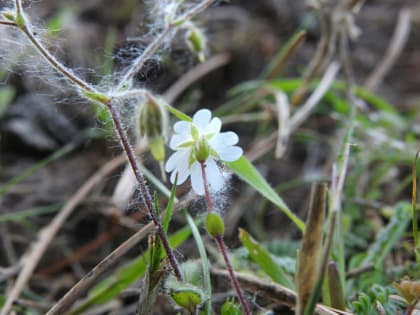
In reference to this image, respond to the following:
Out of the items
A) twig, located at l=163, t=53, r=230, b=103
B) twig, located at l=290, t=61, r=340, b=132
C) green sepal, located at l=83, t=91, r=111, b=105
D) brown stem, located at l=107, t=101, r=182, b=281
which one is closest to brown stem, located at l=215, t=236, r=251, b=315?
brown stem, located at l=107, t=101, r=182, b=281

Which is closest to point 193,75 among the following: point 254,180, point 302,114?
point 302,114

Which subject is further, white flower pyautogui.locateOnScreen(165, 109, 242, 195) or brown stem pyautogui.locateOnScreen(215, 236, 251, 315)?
white flower pyautogui.locateOnScreen(165, 109, 242, 195)

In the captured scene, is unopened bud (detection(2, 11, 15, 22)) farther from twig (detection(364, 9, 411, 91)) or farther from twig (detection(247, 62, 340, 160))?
twig (detection(364, 9, 411, 91))

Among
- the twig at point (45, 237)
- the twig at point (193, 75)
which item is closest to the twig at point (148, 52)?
the twig at point (45, 237)

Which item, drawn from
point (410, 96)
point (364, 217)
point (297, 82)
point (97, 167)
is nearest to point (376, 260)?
point (364, 217)

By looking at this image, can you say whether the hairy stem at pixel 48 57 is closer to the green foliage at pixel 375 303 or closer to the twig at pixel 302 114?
the green foliage at pixel 375 303

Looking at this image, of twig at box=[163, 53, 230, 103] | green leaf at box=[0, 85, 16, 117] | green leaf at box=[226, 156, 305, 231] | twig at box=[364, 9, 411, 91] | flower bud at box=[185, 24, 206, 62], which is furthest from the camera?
twig at box=[364, 9, 411, 91]

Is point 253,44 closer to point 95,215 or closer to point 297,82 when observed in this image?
point 297,82

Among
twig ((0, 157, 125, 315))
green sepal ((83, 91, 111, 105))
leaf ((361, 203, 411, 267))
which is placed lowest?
leaf ((361, 203, 411, 267))
